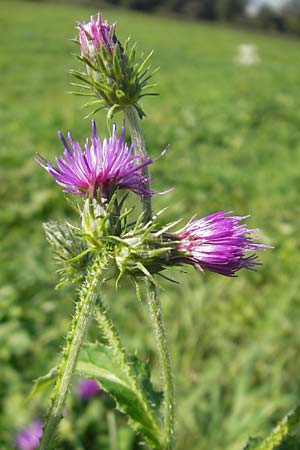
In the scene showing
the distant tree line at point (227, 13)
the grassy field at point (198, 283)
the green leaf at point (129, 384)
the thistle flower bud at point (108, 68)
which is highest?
the distant tree line at point (227, 13)

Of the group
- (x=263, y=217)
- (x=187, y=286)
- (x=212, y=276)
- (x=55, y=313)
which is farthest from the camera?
Result: (x=263, y=217)

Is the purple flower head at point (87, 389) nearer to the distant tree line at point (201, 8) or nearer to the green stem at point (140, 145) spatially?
the green stem at point (140, 145)

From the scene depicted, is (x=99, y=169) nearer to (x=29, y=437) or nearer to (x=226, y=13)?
(x=29, y=437)

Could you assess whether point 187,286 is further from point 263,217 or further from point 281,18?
point 281,18

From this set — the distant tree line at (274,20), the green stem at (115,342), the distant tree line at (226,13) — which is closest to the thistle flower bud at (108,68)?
the green stem at (115,342)

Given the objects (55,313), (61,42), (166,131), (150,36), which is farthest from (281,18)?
(55,313)

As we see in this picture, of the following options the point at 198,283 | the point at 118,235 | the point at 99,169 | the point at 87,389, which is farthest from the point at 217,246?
the point at 198,283
